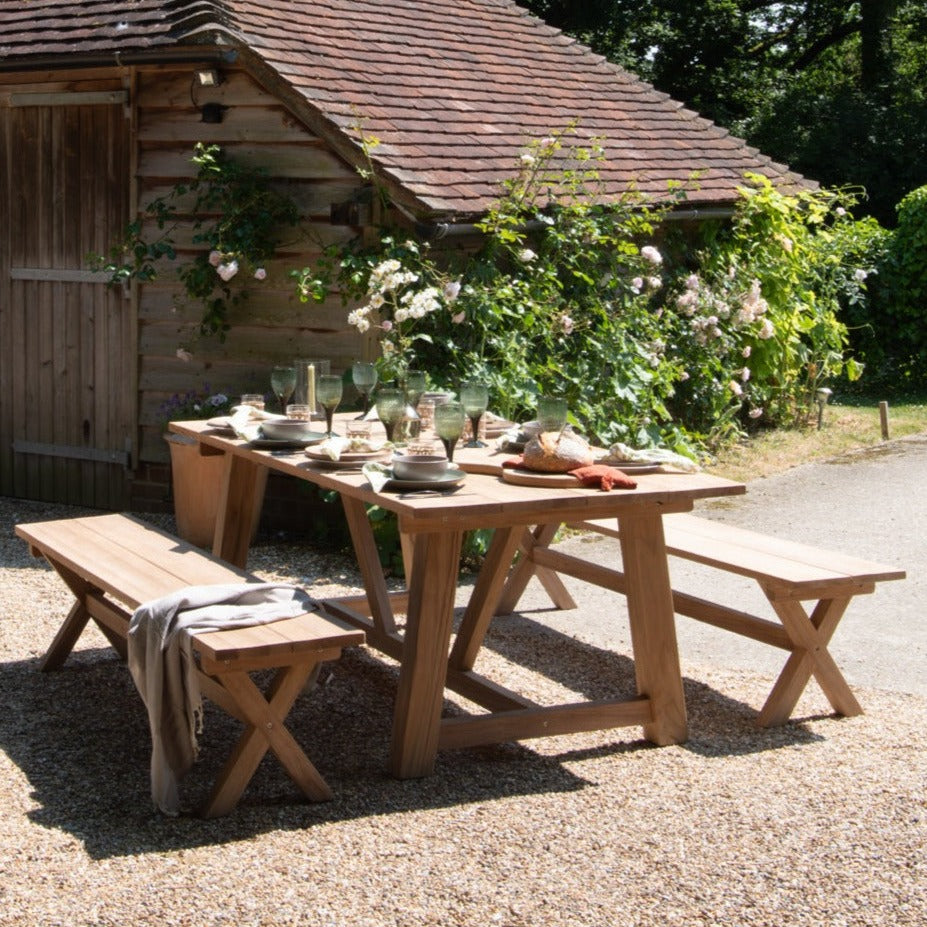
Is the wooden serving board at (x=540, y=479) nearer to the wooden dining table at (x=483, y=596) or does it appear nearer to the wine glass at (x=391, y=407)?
the wooden dining table at (x=483, y=596)

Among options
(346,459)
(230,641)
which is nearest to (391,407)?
(346,459)

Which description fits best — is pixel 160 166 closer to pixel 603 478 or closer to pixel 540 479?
pixel 540 479

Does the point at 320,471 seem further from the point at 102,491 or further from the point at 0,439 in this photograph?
the point at 0,439

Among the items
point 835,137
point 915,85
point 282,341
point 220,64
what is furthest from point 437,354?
point 915,85

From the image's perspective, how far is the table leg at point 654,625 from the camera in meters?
5.18

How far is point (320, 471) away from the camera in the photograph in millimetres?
5312

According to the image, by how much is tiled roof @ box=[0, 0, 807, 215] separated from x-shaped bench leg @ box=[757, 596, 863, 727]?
11.9ft

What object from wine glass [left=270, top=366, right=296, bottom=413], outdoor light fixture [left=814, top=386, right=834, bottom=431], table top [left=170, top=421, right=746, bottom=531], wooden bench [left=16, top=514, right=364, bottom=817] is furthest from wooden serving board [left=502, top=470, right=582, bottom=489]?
outdoor light fixture [left=814, top=386, right=834, bottom=431]

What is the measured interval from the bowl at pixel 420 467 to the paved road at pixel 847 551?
1.84 meters

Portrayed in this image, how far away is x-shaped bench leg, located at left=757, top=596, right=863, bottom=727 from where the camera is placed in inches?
213

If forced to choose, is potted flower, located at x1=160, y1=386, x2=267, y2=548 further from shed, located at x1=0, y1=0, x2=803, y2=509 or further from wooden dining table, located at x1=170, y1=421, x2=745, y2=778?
wooden dining table, located at x1=170, y1=421, x2=745, y2=778

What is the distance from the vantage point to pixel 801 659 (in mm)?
5426

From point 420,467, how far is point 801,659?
1.63 metres

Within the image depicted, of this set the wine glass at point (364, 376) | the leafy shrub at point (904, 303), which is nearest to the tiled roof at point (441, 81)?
the wine glass at point (364, 376)
